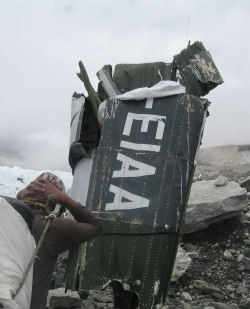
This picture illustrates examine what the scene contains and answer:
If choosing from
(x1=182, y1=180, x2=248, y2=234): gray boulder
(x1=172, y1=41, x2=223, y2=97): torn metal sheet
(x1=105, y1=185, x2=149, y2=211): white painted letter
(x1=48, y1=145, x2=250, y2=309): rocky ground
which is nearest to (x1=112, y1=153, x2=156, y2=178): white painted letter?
(x1=105, y1=185, x2=149, y2=211): white painted letter

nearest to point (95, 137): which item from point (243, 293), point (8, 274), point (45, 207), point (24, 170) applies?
point (45, 207)

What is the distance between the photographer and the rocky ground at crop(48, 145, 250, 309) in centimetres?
442

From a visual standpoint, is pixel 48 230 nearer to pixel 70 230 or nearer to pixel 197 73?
pixel 70 230

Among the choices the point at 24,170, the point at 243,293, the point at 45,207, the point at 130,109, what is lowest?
the point at 243,293

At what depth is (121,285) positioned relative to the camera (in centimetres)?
376

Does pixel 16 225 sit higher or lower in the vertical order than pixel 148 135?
lower

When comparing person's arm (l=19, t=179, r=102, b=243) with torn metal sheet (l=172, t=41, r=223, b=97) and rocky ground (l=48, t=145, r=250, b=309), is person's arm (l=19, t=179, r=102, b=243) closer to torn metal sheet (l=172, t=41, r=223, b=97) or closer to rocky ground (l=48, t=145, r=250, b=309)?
rocky ground (l=48, t=145, r=250, b=309)

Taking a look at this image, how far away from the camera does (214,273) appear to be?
5.10 metres

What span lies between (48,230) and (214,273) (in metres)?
3.13

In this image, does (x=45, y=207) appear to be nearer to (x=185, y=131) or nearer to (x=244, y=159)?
(x=185, y=131)

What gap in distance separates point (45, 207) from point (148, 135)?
1.45 metres

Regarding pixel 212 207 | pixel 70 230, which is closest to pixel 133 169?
pixel 70 230

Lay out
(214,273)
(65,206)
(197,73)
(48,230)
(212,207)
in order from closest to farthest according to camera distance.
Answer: (48,230), (65,206), (197,73), (214,273), (212,207)

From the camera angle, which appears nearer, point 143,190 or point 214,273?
point 143,190
